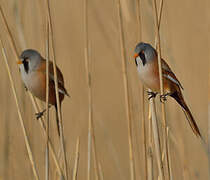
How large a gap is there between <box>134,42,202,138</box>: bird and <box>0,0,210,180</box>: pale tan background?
0.07 meters

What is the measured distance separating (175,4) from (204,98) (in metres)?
1.18

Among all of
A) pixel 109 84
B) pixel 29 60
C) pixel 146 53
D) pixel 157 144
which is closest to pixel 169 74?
pixel 146 53

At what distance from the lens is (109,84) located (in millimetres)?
5559

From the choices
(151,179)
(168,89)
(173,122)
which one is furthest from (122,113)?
(151,179)

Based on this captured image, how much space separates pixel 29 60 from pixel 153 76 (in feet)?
2.70

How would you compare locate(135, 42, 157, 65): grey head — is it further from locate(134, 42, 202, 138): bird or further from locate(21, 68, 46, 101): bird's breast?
locate(21, 68, 46, 101): bird's breast

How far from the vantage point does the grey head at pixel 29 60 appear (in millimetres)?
2666

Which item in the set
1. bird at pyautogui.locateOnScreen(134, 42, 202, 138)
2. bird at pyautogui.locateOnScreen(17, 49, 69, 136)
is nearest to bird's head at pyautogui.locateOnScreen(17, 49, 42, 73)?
bird at pyautogui.locateOnScreen(17, 49, 69, 136)

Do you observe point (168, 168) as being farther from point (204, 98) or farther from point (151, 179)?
point (204, 98)

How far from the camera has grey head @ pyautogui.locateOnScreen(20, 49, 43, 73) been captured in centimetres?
267

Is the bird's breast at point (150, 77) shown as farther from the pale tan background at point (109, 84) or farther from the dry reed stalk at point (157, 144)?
the dry reed stalk at point (157, 144)

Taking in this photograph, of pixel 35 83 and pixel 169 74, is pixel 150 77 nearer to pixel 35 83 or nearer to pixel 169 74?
pixel 169 74

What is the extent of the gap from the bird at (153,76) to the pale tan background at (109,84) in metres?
0.07

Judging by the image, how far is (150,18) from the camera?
104 inches
